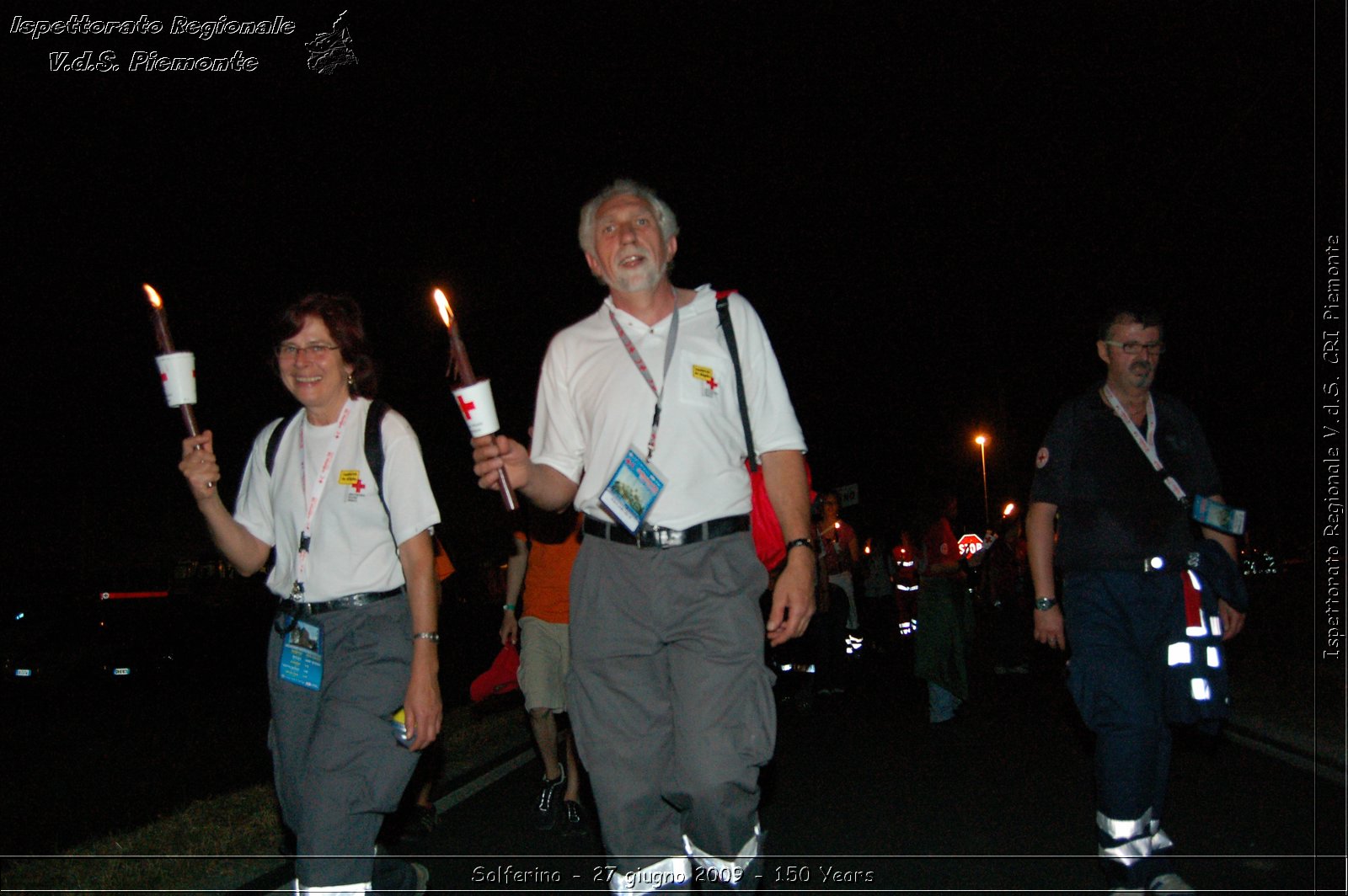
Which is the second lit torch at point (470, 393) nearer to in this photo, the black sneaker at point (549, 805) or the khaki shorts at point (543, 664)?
the khaki shorts at point (543, 664)

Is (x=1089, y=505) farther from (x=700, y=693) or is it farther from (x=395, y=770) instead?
(x=395, y=770)

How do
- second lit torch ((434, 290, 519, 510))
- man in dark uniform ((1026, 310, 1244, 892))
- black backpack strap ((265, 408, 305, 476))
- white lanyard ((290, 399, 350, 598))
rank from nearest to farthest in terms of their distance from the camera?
second lit torch ((434, 290, 519, 510)) → white lanyard ((290, 399, 350, 598)) → black backpack strap ((265, 408, 305, 476)) → man in dark uniform ((1026, 310, 1244, 892))

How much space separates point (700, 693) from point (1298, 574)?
113 ft

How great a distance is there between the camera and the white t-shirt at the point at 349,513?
3.77 m

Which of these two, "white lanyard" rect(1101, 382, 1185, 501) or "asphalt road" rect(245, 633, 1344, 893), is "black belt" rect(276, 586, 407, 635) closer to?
"asphalt road" rect(245, 633, 1344, 893)

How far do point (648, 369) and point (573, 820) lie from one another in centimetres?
382

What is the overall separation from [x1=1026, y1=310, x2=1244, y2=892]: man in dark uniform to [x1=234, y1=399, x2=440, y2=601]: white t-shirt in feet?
8.79

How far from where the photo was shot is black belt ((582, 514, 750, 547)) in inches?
135

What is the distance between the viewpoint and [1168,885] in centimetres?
420

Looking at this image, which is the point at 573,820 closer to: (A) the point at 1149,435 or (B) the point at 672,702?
(B) the point at 672,702

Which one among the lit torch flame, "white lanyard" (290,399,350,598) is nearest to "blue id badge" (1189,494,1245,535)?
the lit torch flame

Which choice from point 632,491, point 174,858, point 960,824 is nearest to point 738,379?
point 632,491

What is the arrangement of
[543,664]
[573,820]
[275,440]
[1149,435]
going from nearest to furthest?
[275,440] → [1149,435] → [573,820] → [543,664]

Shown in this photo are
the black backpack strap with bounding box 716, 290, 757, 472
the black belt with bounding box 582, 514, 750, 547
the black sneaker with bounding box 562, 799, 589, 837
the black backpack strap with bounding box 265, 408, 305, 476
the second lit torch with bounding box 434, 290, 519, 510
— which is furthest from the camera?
the black sneaker with bounding box 562, 799, 589, 837
